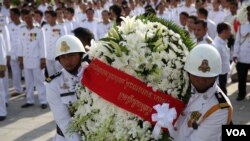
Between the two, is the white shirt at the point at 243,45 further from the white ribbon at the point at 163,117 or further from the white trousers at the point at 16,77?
the white ribbon at the point at 163,117

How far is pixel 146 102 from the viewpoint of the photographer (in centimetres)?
323

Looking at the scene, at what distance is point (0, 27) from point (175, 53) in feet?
21.0

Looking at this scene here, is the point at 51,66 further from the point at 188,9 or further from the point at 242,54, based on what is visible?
the point at 188,9

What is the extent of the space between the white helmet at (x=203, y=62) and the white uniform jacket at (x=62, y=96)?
97 centimetres

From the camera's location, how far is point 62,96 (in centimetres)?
378

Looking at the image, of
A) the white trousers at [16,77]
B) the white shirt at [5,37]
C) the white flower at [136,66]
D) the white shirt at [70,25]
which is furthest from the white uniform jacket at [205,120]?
the white shirt at [70,25]

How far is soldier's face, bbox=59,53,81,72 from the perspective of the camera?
3.77 metres

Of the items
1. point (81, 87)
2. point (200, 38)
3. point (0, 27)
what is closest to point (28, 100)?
point (0, 27)

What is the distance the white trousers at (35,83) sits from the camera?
8.88 meters

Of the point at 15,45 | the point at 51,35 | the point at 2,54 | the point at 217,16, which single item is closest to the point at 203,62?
the point at 2,54

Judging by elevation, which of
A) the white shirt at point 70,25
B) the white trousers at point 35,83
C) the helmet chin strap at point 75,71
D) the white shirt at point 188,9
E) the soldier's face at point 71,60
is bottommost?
the white trousers at point 35,83

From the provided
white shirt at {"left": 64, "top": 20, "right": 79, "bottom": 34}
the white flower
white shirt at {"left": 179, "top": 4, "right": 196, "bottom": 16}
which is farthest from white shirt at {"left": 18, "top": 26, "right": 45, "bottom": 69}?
the white flower

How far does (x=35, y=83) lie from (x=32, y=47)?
2.39 feet

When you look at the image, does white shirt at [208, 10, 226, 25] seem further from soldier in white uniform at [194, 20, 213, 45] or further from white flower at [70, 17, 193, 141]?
white flower at [70, 17, 193, 141]
